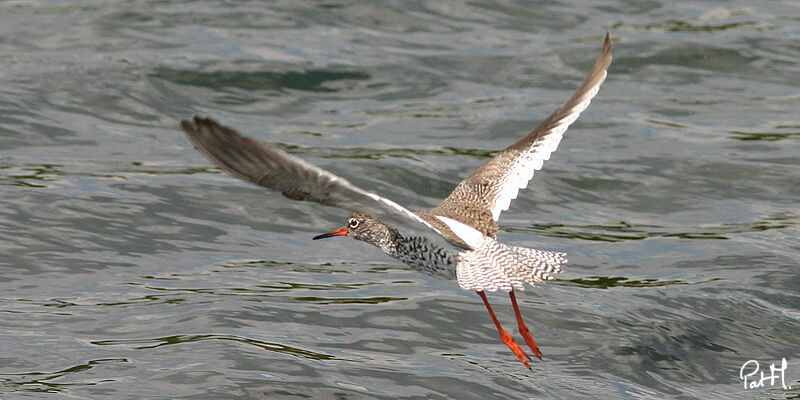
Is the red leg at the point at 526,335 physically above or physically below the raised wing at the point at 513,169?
below

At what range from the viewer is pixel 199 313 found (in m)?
9.59

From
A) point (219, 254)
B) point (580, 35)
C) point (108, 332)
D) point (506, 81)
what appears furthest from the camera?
point (580, 35)

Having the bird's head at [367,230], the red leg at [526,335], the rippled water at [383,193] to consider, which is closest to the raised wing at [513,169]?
the bird's head at [367,230]

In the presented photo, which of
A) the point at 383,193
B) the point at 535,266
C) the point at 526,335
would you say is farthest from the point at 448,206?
the point at 383,193

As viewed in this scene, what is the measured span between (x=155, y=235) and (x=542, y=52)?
7.76m

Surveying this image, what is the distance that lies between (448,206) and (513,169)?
734mm

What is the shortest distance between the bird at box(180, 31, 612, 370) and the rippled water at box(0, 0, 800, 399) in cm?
103

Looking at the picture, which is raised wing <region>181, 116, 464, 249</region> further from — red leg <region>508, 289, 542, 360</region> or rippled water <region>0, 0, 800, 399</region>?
red leg <region>508, 289, 542, 360</region>

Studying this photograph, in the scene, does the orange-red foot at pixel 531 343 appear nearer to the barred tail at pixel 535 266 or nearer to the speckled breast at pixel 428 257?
the speckled breast at pixel 428 257

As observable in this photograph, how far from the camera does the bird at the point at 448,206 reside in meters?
6.50

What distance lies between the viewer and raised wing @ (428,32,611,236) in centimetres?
881

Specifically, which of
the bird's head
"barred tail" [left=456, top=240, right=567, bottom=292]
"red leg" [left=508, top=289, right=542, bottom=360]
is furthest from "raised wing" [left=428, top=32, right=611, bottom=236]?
"barred tail" [left=456, top=240, right=567, bottom=292]

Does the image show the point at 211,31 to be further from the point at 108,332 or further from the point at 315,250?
the point at 108,332

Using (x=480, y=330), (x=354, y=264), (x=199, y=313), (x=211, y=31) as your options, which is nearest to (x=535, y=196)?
(x=354, y=264)
